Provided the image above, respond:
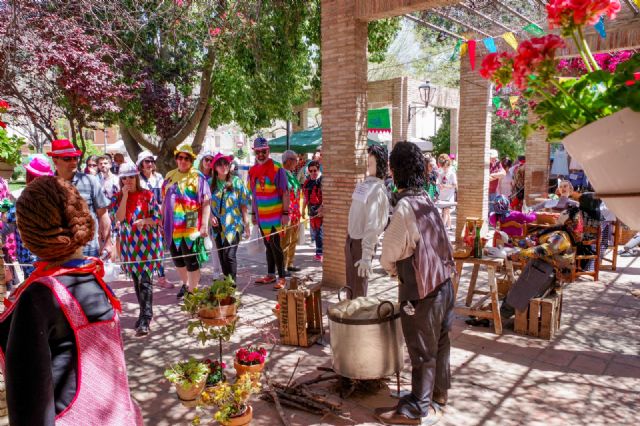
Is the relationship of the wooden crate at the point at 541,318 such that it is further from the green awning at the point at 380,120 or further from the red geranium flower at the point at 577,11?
the green awning at the point at 380,120

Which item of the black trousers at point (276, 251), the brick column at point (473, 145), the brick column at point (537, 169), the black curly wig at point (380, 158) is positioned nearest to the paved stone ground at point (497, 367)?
the black trousers at point (276, 251)

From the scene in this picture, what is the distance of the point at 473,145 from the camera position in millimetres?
10719

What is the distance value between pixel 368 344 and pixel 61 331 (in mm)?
2557

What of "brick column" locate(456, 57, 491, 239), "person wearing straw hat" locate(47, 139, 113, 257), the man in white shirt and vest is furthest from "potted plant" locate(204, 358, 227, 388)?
"brick column" locate(456, 57, 491, 239)

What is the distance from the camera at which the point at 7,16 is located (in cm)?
707

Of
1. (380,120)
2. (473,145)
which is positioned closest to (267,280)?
(473,145)

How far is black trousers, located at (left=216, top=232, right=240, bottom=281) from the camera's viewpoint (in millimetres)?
6523

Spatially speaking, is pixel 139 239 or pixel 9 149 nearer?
pixel 9 149

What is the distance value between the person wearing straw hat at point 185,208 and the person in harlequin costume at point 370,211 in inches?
77.7

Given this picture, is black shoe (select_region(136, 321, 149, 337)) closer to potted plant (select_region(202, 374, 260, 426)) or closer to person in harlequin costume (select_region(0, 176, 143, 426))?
potted plant (select_region(202, 374, 260, 426))

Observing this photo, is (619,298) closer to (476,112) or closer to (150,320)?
(476,112)

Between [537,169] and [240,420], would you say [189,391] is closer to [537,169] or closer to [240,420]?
[240,420]

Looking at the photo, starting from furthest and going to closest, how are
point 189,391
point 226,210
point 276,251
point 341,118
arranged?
point 276,251, point 341,118, point 226,210, point 189,391

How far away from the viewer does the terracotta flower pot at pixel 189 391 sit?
140 inches
